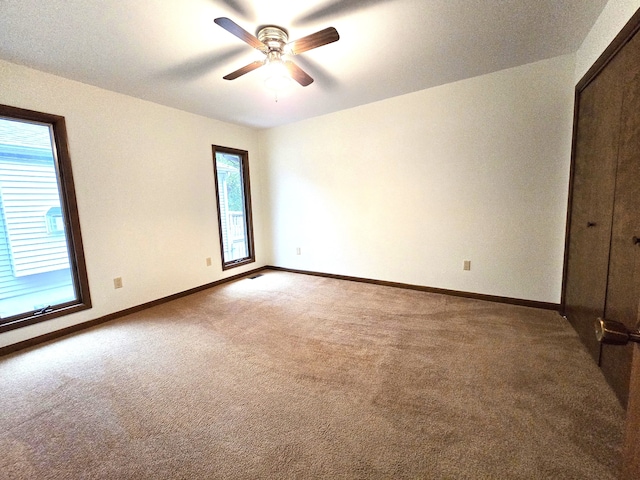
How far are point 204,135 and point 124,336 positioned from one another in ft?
8.56

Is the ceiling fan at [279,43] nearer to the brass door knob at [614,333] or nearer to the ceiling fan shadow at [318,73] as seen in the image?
the ceiling fan shadow at [318,73]

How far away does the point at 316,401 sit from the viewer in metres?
1.59

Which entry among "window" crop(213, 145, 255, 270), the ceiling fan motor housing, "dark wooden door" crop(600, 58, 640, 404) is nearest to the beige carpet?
"dark wooden door" crop(600, 58, 640, 404)

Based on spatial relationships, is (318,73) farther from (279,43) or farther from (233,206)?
(233,206)

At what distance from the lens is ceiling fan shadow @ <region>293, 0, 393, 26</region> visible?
1.67 meters

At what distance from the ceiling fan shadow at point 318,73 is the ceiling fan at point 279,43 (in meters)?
0.26

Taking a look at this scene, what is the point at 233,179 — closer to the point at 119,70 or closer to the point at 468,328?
the point at 119,70

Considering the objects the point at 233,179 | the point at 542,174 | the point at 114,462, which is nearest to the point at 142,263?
the point at 233,179

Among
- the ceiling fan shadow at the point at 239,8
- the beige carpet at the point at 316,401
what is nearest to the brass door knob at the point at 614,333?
the beige carpet at the point at 316,401

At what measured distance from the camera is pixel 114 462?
1256 mm

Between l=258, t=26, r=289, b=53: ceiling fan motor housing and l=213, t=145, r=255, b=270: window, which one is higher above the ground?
l=258, t=26, r=289, b=53: ceiling fan motor housing

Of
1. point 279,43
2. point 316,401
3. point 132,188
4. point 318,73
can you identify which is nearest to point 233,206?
point 132,188

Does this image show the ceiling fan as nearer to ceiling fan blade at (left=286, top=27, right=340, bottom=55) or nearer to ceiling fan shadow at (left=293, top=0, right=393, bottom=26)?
ceiling fan blade at (left=286, top=27, right=340, bottom=55)

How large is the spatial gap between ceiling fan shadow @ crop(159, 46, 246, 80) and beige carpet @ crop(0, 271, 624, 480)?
2343 mm
